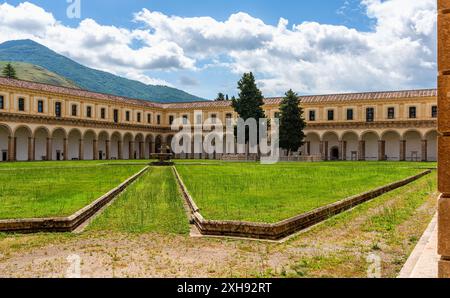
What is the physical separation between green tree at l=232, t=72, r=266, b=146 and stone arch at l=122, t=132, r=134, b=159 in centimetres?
1839

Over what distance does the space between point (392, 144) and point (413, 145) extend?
8.40 feet

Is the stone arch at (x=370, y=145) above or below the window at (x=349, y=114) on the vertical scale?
below

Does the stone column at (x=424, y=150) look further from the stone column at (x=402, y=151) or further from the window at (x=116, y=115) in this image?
the window at (x=116, y=115)

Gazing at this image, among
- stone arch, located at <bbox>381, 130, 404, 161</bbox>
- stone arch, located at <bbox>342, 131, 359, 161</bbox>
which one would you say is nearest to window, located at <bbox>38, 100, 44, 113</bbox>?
stone arch, located at <bbox>342, 131, 359, 161</bbox>

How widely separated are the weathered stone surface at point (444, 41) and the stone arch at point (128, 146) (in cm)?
5941

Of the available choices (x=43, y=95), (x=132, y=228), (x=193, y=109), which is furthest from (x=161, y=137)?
(x=132, y=228)

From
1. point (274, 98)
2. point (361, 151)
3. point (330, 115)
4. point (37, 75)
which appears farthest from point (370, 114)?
point (37, 75)

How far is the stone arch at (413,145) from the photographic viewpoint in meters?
53.4

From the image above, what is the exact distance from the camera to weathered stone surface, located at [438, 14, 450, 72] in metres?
3.22

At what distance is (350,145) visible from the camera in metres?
58.2

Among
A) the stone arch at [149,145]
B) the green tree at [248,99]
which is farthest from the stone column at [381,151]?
the stone arch at [149,145]

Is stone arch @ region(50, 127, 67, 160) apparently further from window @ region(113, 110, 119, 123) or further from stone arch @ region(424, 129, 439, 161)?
stone arch @ region(424, 129, 439, 161)

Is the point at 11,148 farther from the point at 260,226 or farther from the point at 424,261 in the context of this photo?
the point at 424,261
